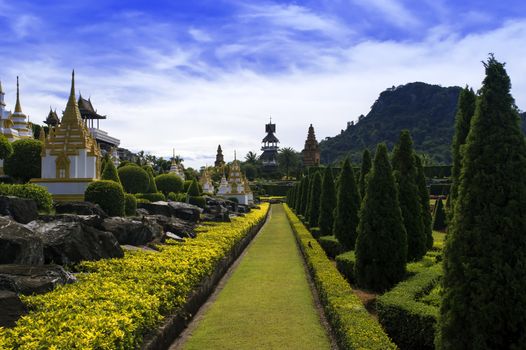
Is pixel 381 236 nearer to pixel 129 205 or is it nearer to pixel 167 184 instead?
pixel 129 205

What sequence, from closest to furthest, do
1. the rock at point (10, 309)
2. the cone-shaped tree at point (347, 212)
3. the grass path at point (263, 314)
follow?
the rock at point (10, 309)
the grass path at point (263, 314)
the cone-shaped tree at point (347, 212)

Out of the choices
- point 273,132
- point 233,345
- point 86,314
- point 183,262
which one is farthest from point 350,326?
point 273,132

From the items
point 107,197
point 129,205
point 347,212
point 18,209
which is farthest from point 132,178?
point 18,209

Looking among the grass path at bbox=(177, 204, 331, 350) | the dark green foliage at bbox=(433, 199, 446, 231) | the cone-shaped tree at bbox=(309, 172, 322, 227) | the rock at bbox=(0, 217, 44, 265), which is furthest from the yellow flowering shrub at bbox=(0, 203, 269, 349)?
the dark green foliage at bbox=(433, 199, 446, 231)

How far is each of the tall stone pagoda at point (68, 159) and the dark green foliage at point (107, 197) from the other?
2354 mm

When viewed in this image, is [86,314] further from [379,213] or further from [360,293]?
[379,213]

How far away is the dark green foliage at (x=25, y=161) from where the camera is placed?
19.9m

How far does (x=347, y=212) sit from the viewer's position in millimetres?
17438

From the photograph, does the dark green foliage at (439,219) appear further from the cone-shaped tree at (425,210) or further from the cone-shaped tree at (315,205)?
the cone-shaped tree at (425,210)

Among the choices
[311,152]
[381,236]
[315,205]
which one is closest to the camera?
[381,236]

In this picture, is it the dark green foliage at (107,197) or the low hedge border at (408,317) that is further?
the dark green foliage at (107,197)

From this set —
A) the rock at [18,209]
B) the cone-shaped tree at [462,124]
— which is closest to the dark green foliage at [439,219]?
the cone-shaped tree at [462,124]

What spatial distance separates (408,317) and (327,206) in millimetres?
14085

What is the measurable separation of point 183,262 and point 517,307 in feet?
25.4
